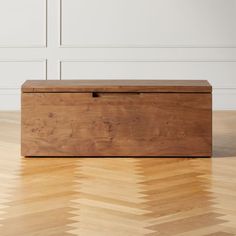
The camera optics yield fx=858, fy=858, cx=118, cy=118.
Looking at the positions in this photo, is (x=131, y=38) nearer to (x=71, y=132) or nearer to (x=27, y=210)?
(x=71, y=132)

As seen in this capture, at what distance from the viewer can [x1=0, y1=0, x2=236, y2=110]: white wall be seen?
6.75 m

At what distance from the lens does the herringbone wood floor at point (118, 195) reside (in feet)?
10.8

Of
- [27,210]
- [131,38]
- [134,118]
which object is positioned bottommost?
[27,210]

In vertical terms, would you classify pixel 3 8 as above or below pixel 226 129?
above

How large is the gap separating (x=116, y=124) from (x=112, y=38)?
2.04 meters

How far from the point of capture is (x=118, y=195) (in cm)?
388

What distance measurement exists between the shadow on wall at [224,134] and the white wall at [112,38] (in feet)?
1.67

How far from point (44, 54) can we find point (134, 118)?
2.10 metres

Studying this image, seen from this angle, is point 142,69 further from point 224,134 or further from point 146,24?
point 224,134

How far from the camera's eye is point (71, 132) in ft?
15.9

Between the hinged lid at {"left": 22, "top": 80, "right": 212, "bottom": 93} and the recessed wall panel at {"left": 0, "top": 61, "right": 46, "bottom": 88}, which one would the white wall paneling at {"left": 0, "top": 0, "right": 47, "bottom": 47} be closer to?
Result: the recessed wall panel at {"left": 0, "top": 61, "right": 46, "bottom": 88}

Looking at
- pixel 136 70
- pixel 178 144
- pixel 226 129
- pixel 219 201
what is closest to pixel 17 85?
pixel 136 70

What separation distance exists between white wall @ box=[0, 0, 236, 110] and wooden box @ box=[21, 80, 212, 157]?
1952 mm

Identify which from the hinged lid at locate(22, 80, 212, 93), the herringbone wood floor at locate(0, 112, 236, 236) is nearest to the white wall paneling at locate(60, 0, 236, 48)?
the herringbone wood floor at locate(0, 112, 236, 236)
